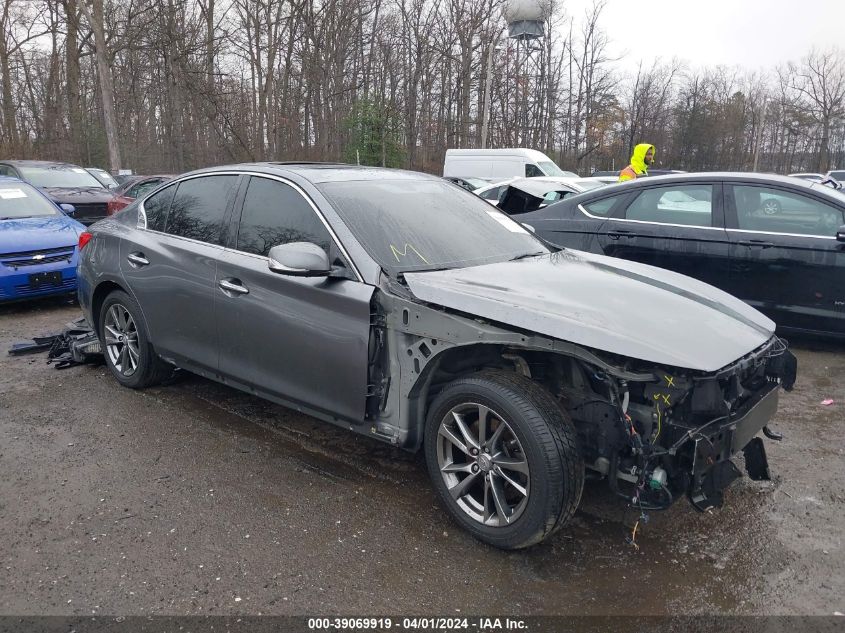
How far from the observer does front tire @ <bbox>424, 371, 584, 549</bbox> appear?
2660mm

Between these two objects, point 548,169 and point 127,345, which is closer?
point 127,345

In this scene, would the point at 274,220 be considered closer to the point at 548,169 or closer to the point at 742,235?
the point at 742,235

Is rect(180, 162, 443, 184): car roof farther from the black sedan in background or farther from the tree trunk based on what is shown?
the tree trunk

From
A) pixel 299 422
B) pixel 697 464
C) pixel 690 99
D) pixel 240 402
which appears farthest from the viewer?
pixel 690 99

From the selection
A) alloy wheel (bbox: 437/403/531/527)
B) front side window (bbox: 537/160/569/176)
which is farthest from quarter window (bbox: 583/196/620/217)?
front side window (bbox: 537/160/569/176)

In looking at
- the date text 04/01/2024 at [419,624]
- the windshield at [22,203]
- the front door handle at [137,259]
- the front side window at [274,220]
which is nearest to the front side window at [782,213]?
the front side window at [274,220]

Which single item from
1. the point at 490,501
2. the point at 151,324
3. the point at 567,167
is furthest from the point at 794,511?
the point at 567,167

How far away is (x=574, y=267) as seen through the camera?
365 cm

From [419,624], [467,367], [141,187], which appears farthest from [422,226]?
[141,187]

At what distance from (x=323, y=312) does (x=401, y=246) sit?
0.54 metres

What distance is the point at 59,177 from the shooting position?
1319cm

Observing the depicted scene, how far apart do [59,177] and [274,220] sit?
38.2 feet

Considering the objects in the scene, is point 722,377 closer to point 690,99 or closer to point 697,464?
point 697,464

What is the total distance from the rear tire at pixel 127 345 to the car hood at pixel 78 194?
27.5ft
